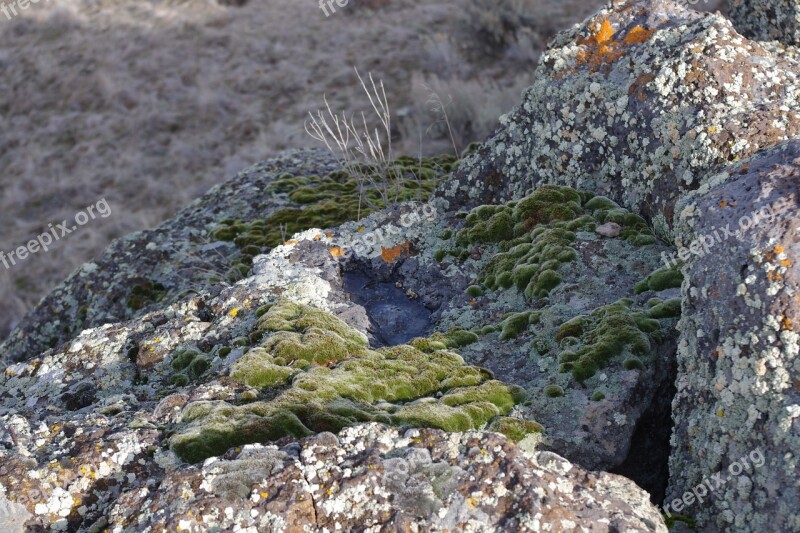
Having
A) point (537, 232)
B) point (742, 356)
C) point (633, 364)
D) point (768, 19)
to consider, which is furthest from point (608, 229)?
point (768, 19)

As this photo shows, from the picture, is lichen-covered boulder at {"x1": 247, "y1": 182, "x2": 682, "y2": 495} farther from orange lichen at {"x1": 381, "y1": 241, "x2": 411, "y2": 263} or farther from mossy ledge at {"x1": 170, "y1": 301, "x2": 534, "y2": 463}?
mossy ledge at {"x1": 170, "y1": 301, "x2": 534, "y2": 463}

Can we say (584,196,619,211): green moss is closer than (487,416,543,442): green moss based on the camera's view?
No

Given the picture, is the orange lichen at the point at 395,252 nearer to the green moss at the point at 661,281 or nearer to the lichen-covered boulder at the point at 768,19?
the green moss at the point at 661,281

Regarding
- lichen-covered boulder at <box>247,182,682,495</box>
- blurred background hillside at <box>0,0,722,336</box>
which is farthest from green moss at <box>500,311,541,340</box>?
blurred background hillside at <box>0,0,722,336</box>

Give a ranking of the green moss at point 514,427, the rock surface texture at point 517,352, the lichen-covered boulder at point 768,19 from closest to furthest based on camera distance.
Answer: the rock surface texture at point 517,352
the green moss at point 514,427
the lichen-covered boulder at point 768,19

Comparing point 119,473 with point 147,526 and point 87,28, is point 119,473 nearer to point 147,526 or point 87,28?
point 147,526

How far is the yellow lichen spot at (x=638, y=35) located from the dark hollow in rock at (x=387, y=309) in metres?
3.10

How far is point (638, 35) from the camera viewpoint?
22.5ft

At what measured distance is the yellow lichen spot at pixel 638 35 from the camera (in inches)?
268

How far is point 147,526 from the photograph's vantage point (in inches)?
134

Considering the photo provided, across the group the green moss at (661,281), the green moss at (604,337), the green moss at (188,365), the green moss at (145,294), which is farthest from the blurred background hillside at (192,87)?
the green moss at (188,365)

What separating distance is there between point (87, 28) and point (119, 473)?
21.2 metres

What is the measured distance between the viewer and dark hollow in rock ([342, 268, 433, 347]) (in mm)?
6000

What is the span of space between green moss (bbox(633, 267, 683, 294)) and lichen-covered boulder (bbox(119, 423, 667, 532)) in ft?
6.86
